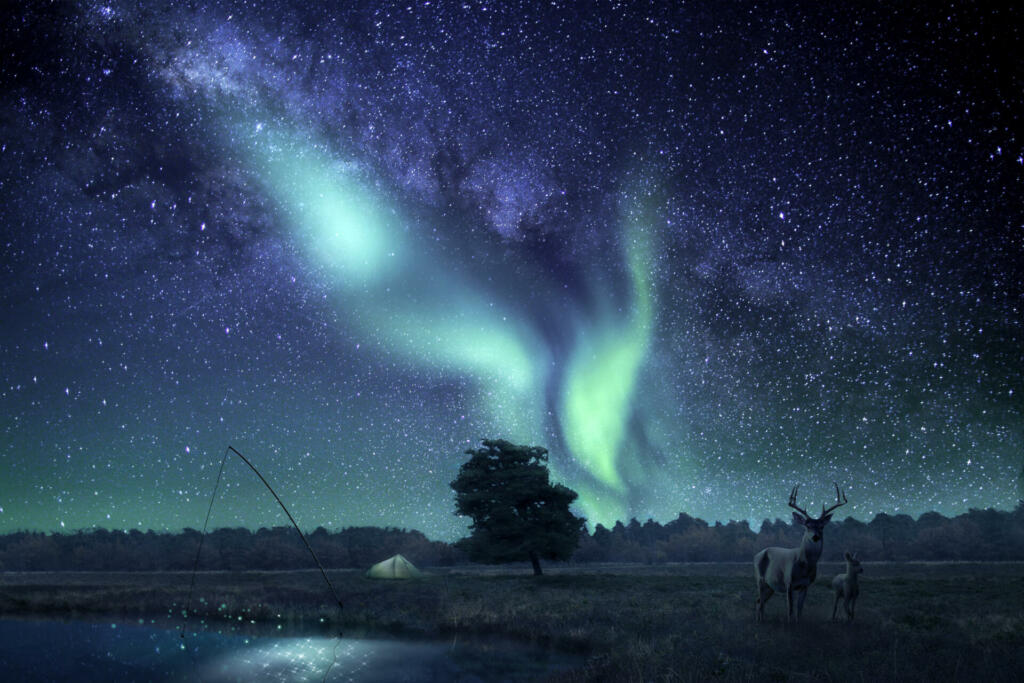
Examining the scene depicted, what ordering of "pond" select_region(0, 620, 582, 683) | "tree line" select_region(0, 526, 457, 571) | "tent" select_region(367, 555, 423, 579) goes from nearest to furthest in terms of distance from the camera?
"pond" select_region(0, 620, 582, 683) → "tent" select_region(367, 555, 423, 579) → "tree line" select_region(0, 526, 457, 571)

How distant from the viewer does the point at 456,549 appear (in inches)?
2462

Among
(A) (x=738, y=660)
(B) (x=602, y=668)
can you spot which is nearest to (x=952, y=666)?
(A) (x=738, y=660)

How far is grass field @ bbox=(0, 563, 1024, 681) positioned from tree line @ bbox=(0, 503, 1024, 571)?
33116mm

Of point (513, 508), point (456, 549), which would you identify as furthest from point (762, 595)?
point (456, 549)

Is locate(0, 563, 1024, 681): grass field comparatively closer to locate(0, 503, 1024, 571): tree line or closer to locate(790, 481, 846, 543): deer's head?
locate(790, 481, 846, 543): deer's head

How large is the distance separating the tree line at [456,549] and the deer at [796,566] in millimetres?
51519

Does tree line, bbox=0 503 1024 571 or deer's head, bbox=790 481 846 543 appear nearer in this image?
deer's head, bbox=790 481 846 543

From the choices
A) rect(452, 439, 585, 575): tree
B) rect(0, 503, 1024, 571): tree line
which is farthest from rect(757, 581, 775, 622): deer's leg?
rect(0, 503, 1024, 571): tree line

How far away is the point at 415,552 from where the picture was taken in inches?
3189

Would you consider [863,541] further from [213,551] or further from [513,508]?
[213,551]

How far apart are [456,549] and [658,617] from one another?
1769 inches

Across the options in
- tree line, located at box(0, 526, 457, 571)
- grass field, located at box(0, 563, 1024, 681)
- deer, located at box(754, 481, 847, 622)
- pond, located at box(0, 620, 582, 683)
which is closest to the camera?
grass field, located at box(0, 563, 1024, 681)

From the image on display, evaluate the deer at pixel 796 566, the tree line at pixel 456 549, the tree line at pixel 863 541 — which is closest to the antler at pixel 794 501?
the deer at pixel 796 566

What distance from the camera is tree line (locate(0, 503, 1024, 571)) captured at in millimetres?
72375
